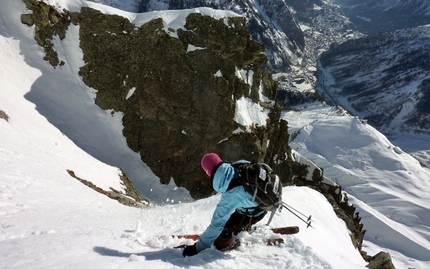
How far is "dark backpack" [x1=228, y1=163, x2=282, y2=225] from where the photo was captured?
484 cm

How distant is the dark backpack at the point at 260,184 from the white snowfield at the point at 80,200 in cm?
125

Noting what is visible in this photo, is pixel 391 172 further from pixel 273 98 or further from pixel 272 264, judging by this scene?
pixel 272 264

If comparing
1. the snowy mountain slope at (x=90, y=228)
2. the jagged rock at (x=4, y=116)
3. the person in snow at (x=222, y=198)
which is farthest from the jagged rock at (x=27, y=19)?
the person in snow at (x=222, y=198)

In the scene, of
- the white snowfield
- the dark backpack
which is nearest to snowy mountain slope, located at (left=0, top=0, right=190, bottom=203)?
the white snowfield

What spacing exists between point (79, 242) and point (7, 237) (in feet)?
3.40

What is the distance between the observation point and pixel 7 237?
431 centimetres

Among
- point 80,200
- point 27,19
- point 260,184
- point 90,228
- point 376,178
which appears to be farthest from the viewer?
point 376,178

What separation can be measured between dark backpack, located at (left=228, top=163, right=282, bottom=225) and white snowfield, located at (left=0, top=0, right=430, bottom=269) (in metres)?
1.25

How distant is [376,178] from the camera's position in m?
82.2

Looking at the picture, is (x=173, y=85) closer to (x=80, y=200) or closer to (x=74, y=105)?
(x=74, y=105)

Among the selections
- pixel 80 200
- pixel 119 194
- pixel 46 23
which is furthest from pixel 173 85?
pixel 80 200

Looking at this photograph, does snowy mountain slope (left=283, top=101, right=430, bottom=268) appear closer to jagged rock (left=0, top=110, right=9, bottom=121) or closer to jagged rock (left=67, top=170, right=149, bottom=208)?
jagged rock (left=67, top=170, right=149, bottom=208)

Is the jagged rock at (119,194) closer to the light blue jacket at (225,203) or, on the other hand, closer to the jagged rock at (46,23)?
the light blue jacket at (225,203)

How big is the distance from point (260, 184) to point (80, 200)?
6091mm
